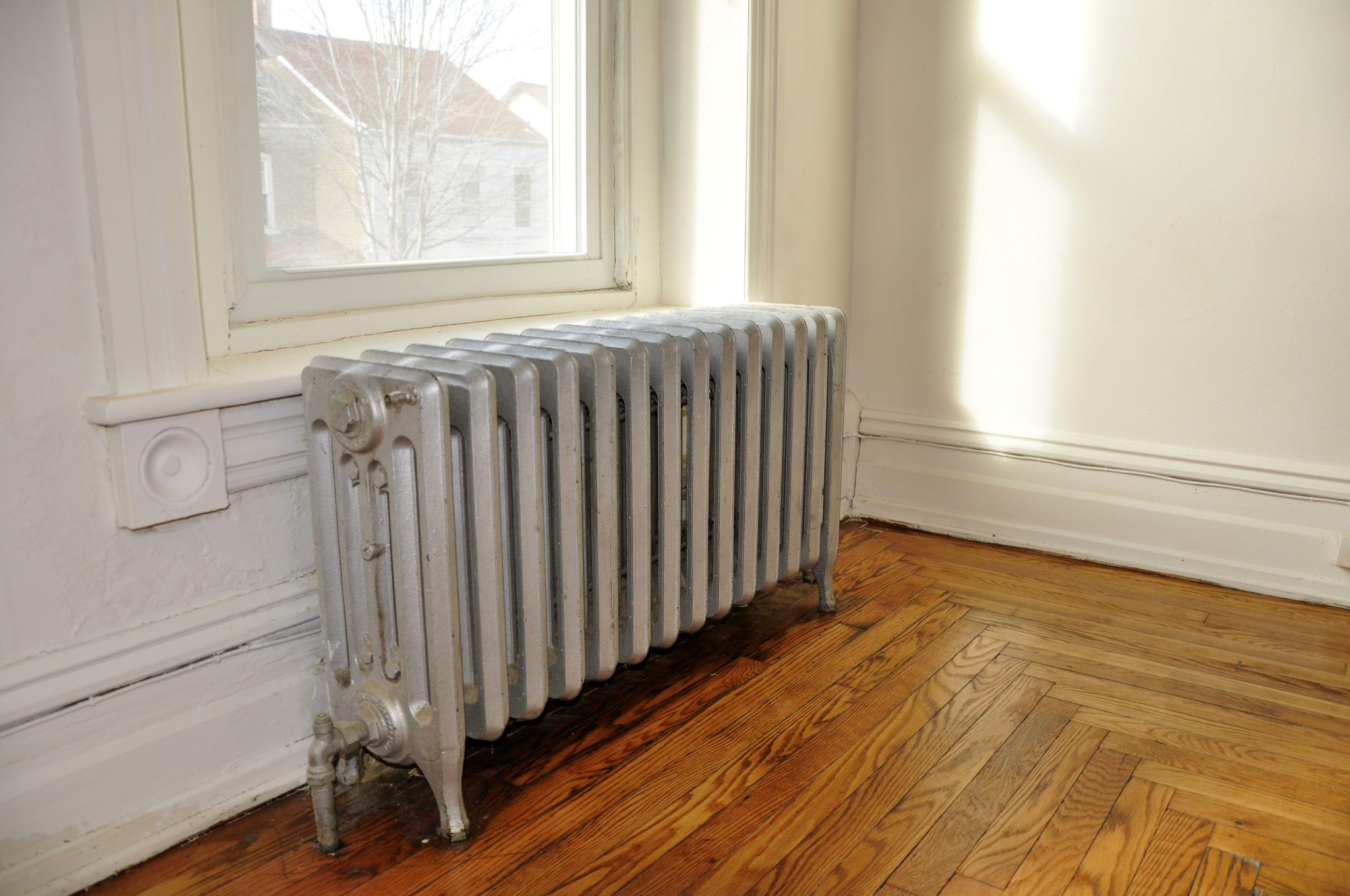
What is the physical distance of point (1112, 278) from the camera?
2396mm

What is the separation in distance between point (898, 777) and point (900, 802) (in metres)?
0.07

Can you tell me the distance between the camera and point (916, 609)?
7.14 ft

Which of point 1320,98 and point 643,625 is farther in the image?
point 1320,98

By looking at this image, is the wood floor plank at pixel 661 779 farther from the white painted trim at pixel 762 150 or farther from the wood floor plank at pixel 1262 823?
the white painted trim at pixel 762 150

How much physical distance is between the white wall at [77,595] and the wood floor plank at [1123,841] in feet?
3.74

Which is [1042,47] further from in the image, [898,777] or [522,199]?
[898,777]

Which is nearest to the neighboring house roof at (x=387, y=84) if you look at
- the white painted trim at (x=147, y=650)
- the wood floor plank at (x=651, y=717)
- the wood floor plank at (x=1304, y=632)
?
the white painted trim at (x=147, y=650)

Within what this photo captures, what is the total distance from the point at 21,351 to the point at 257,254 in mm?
453

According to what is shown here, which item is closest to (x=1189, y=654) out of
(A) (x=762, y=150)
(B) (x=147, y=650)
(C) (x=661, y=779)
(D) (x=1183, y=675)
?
(D) (x=1183, y=675)

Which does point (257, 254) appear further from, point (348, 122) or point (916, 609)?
point (916, 609)

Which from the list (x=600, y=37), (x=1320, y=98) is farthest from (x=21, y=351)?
(x=1320, y=98)

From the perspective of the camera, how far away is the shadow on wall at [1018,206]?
94.3 inches

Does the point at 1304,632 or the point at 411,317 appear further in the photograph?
the point at 1304,632

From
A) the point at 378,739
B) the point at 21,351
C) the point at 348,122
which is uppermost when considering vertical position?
the point at 348,122
